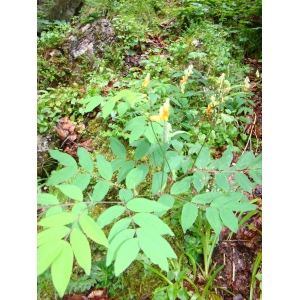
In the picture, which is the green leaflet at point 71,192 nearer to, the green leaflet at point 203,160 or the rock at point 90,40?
the green leaflet at point 203,160

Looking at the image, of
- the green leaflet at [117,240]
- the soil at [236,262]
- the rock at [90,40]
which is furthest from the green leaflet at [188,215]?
the rock at [90,40]

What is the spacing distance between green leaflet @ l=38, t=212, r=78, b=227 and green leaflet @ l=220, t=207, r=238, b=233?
1.47ft

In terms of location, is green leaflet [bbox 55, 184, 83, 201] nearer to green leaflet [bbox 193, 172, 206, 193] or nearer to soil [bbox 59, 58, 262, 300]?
green leaflet [bbox 193, 172, 206, 193]

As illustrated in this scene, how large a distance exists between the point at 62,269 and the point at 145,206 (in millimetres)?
249

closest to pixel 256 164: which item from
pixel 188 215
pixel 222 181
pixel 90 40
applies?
pixel 222 181

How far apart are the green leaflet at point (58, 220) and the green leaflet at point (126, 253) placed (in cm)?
14

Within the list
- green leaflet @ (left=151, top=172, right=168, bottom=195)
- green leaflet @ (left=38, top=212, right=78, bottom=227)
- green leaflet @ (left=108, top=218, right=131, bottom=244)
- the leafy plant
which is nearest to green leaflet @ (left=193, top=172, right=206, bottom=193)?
the leafy plant

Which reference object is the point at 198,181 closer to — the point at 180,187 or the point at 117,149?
the point at 180,187

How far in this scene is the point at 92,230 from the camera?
23.8 inches

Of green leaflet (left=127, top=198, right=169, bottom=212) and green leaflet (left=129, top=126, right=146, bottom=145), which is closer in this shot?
green leaflet (left=127, top=198, right=169, bottom=212)

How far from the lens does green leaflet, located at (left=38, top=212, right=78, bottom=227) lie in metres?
0.61

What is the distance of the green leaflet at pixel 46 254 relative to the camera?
1.76 feet
